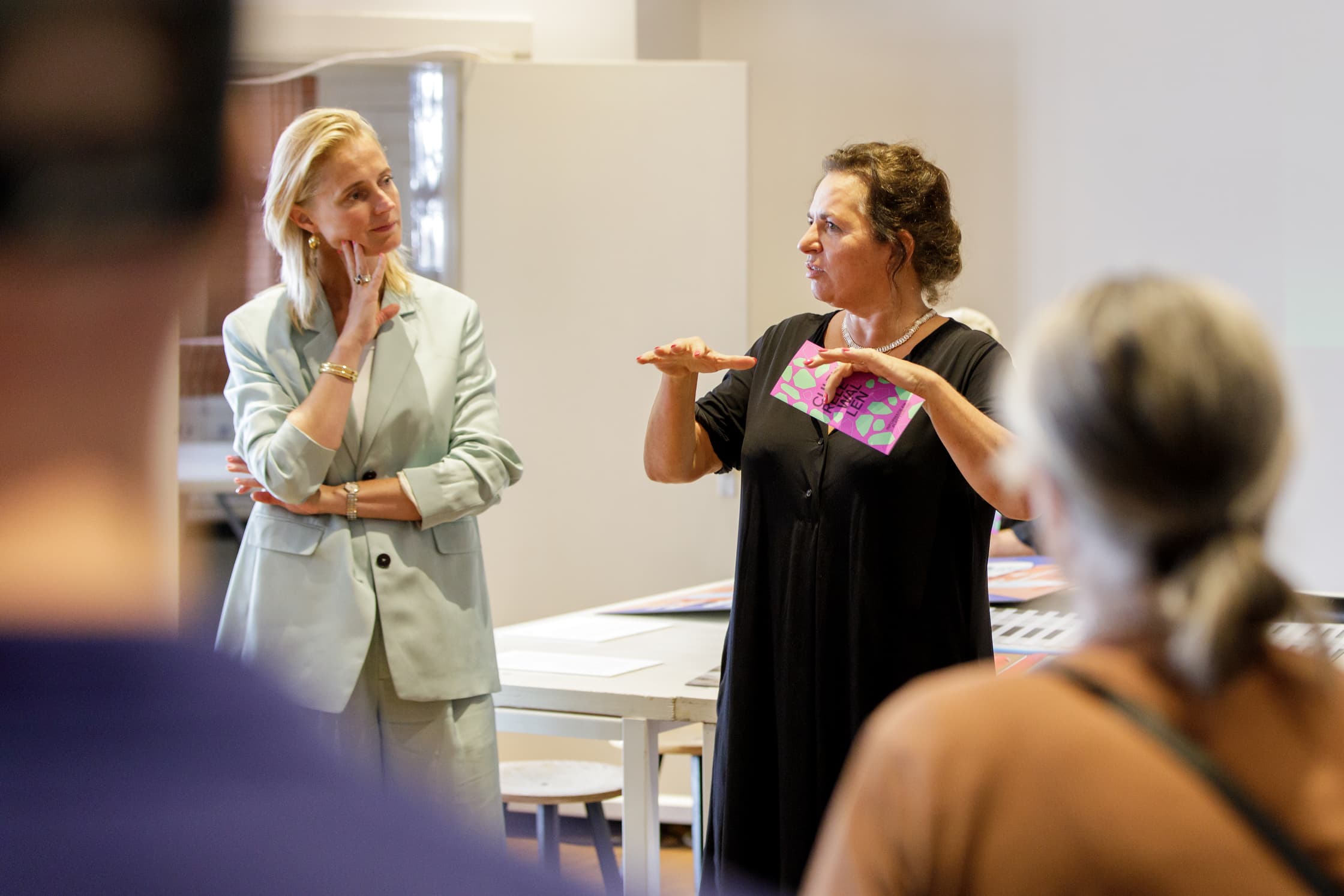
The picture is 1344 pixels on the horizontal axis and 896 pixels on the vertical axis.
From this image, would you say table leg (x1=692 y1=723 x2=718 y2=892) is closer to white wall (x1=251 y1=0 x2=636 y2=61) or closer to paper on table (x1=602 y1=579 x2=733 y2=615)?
paper on table (x1=602 y1=579 x2=733 y2=615)

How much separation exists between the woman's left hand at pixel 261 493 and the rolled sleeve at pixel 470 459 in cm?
15

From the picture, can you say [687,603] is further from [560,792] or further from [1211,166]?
[1211,166]

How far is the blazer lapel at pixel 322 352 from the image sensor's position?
7.39ft

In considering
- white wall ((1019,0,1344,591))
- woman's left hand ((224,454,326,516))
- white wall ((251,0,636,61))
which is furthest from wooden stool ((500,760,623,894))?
white wall ((251,0,636,61))

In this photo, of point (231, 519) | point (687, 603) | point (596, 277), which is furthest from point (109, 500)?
point (231, 519)

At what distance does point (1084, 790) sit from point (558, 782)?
2.70 metres

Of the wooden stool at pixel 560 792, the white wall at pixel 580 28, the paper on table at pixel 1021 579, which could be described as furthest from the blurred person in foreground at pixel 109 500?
the white wall at pixel 580 28

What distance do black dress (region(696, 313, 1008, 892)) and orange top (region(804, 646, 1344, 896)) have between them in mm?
1215

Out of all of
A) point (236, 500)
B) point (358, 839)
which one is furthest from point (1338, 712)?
point (236, 500)

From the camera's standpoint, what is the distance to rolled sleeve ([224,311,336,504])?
2.13 meters

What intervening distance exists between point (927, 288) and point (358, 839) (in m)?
Result: 2.01

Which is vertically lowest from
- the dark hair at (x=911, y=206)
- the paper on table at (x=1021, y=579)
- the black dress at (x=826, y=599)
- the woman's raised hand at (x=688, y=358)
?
the paper on table at (x=1021, y=579)

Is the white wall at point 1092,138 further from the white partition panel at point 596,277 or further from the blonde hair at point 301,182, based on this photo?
the blonde hair at point 301,182

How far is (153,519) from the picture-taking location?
0.37 m
